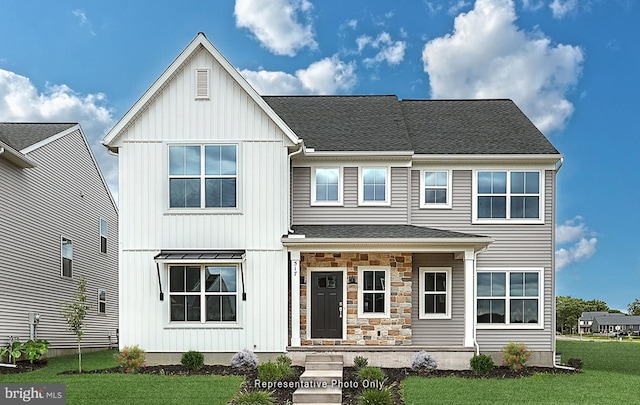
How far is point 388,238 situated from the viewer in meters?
18.0

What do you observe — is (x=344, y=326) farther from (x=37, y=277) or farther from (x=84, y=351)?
(x=84, y=351)

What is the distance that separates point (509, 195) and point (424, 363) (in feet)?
19.7

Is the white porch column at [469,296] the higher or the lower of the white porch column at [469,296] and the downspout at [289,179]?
the lower

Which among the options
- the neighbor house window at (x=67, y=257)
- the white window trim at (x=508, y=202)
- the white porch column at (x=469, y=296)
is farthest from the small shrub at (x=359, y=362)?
the neighbor house window at (x=67, y=257)

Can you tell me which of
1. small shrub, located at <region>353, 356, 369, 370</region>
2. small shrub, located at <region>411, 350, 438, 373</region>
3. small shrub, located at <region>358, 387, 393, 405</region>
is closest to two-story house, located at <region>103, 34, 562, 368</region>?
small shrub, located at <region>353, 356, 369, 370</region>

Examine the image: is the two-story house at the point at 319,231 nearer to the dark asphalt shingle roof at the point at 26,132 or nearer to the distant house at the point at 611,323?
the dark asphalt shingle roof at the point at 26,132

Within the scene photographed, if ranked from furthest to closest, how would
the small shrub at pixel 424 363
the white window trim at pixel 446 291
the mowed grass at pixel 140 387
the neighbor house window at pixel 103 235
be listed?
the neighbor house window at pixel 103 235 → the white window trim at pixel 446 291 → the small shrub at pixel 424 363 → the mowed grass at pixel 140 387

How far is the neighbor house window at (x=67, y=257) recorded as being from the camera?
2558 cm

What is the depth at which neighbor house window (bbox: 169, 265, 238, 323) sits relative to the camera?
719 inches

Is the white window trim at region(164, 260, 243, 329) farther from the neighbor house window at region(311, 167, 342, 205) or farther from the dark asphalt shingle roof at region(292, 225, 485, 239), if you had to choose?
the neighbor house window at region(311, 167, 342, 205)

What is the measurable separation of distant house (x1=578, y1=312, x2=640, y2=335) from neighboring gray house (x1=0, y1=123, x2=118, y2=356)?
5913 centimetres

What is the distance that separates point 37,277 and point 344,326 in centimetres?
1094

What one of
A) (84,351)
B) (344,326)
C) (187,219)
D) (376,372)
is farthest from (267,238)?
(84,351)

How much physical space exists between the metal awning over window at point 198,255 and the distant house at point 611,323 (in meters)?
64.7
